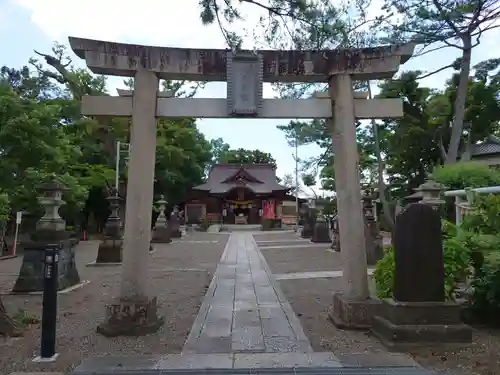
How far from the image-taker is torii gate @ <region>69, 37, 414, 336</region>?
19.5 feet

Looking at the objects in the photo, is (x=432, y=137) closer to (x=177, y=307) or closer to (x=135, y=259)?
(x=177, y=307)

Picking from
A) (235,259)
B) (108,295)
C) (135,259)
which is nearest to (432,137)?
(235,259)

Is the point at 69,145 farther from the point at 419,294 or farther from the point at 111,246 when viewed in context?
the point at 419,294

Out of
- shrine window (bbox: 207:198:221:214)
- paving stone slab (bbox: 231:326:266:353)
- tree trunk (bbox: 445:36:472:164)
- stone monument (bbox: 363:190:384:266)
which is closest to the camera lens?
paving stone slab (bbox: 231:326:266:353)

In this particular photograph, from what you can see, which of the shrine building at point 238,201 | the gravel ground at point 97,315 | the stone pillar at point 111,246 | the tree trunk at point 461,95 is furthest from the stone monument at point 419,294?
the shrine building at point 238,201

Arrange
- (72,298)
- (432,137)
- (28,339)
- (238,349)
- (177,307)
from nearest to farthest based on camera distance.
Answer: (238,349) < (28,339) < (177,307) < (72,298) < (432,137)

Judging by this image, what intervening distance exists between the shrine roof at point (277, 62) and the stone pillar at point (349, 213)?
9.7 inches

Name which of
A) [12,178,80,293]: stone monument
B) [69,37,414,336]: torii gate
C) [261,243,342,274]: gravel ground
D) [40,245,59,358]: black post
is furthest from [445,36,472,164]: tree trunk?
[40,245,59,358]: black post

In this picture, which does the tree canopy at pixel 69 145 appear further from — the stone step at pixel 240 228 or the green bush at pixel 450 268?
the green bush at pixel 450 268

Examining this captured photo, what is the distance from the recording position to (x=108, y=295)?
9164 millimetres

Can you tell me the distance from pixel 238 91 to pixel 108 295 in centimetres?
537

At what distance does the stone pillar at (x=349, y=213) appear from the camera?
20.2 feet

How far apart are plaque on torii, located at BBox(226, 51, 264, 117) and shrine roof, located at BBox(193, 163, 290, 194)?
1622 inches

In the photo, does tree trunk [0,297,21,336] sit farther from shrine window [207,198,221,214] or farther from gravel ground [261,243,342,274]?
shrine window [207,198,221,214]
